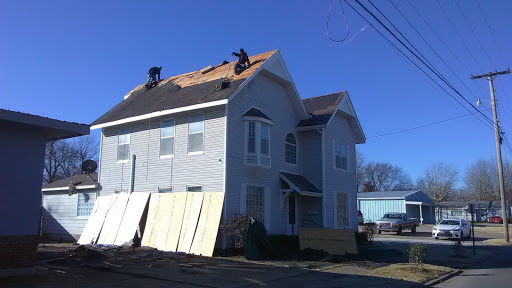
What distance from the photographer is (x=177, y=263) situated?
13133mm

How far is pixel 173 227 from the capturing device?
1634 cm

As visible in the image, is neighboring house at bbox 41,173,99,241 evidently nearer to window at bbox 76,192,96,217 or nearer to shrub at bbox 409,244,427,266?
window at bbox 76,192,96,217

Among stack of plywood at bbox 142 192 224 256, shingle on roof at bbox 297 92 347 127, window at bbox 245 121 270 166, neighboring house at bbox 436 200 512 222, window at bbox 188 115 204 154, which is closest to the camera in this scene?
stack of plywood at bbox 142 192 224 256

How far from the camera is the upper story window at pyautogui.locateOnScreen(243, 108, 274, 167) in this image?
1748cm

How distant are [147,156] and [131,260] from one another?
723 cm

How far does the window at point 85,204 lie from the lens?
A: 70.6 ft

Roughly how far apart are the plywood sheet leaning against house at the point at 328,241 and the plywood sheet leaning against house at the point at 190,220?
431 cm

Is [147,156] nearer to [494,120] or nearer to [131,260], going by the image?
[131,260]

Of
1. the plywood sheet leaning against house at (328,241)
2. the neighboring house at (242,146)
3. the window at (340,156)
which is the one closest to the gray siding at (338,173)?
the neighboring house at (242,146)

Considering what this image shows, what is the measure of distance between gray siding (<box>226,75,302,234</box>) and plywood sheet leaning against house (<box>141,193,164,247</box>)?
3316 mm

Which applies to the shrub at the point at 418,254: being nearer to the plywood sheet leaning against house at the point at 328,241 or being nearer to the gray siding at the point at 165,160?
the plywood sheet leaning against house at the point at 328,241

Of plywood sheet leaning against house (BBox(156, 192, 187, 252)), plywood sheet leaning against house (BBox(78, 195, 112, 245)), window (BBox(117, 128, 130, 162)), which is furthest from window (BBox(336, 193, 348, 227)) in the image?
plywood sheet leaning against house (BBox(78, 195, 112, 245))

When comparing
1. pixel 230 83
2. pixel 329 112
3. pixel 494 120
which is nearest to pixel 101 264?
pixel 230 83

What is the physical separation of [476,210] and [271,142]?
58.7 metres
